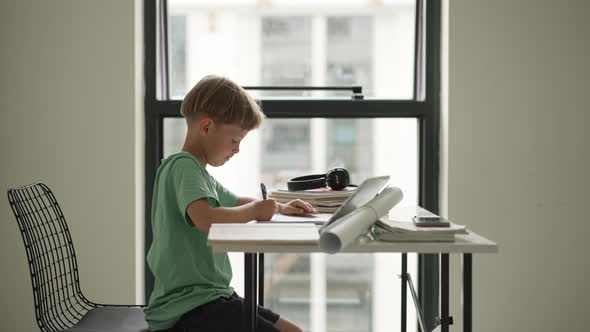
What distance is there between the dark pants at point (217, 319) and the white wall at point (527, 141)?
4.06ft

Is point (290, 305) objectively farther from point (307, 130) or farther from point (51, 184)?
point (51, 184)

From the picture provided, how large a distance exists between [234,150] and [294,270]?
3.70 ft

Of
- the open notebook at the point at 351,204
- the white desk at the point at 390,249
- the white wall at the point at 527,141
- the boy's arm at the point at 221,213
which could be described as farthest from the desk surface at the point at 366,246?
the white wall at the point at 527,141

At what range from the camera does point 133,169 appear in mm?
2637

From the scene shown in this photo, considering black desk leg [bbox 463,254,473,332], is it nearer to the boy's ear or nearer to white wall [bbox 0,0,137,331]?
the boy's ear

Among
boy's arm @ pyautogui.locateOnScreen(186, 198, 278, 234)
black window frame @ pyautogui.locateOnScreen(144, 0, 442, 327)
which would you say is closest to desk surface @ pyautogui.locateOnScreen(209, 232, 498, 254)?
boy's arm @ pyautogui.locateOnScreen(186, 198, 278, 234)

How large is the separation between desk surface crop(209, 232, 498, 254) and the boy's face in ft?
1.81

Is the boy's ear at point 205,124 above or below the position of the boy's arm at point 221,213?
above

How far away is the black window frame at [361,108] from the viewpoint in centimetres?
277

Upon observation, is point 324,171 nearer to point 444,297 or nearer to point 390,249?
point 444,297

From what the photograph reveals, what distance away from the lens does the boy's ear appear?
5.88 ft

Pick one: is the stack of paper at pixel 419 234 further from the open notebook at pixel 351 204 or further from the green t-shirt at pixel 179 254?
the green t-shirt at pixel 179 254

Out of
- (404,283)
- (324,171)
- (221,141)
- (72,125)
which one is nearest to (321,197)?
(221,141)

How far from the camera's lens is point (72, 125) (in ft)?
8.66
